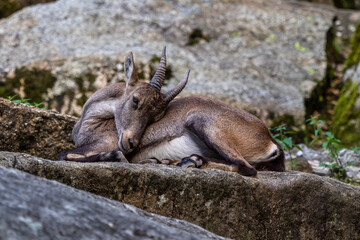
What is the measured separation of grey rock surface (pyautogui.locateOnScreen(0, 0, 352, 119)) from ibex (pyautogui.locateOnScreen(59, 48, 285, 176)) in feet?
10.2

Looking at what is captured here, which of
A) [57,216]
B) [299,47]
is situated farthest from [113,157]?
[299,47]

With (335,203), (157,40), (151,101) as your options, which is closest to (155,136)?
(151,101)

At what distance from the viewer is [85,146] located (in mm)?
5188

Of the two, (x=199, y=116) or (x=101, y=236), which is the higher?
(x=101, y=236)

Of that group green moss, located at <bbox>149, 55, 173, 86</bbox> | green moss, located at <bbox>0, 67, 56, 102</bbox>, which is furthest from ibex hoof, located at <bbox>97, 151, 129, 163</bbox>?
green moss, located at <bbox>149, 55, 173, 86</bbox>

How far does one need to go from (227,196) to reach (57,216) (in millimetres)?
1880

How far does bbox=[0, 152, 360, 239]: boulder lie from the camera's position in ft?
11.1

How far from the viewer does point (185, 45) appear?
991 cm

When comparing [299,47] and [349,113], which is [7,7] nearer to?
[299,47]

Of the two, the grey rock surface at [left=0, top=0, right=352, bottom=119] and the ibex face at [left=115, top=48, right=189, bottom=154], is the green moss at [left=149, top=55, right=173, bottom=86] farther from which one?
the ibex face at [left=115, top=48, right=189, bottom=154]

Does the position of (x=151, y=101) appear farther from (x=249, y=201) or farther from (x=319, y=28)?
(x=319, y=28)

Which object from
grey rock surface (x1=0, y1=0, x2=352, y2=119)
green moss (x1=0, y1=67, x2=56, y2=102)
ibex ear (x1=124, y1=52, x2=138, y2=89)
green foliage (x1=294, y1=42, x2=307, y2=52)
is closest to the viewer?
ibex ear (x1=124, y1=52, x2=138, y2=89)

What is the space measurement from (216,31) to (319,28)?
247 centimetres

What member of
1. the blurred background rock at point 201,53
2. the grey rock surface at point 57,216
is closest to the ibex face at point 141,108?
the grey rock surface at point 57,216
